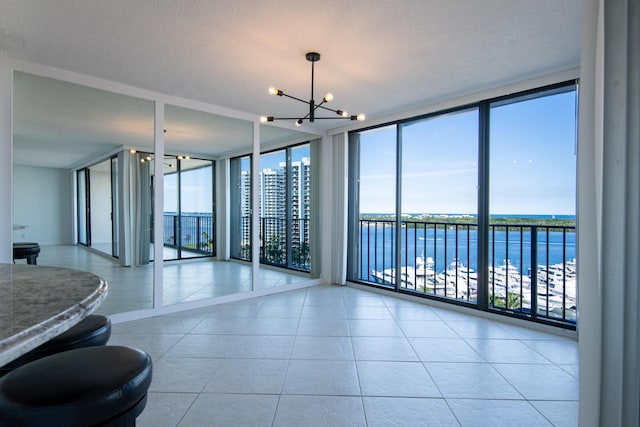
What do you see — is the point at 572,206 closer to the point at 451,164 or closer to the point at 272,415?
the point at 451,164

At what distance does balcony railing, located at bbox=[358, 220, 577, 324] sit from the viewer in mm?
3479

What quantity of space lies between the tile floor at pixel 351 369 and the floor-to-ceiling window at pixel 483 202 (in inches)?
23.7

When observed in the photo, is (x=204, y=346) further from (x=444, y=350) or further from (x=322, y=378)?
(x=444, y=350)

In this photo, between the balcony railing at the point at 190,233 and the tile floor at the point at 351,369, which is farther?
the balcony railing at the point at 190,233

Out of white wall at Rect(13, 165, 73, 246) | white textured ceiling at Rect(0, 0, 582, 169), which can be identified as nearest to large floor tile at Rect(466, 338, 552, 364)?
white textured ceiling at Rect(0, 0, 582, 169)

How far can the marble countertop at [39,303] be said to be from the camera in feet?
2.10

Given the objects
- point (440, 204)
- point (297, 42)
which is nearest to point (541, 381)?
point (440, 204)

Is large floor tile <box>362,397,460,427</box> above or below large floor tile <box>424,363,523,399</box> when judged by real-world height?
below

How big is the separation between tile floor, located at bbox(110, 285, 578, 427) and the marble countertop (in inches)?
48.2

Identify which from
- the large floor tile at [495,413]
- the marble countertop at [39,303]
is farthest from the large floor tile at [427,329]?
the marble countertop at [39,303]

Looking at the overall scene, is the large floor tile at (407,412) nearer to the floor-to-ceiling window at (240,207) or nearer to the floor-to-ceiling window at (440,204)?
the floor-to-ceiling window at (440,204)

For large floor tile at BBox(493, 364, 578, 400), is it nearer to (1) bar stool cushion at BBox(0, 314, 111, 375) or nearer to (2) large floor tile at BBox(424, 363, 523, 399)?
(2) large floor tile at BBox(424, 363, 523, 399)

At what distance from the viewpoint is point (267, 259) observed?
5.30m

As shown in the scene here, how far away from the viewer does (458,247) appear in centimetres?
436
